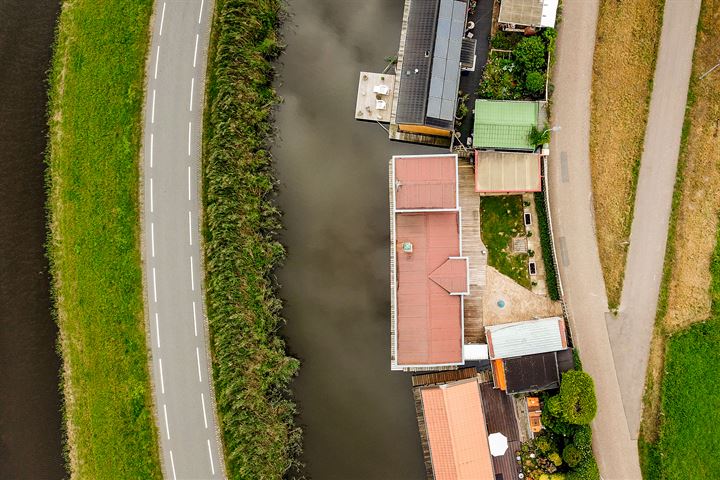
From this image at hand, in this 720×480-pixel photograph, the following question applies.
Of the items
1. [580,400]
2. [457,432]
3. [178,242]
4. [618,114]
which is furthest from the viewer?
[618,114]

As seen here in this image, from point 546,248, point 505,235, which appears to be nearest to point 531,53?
point 505,235

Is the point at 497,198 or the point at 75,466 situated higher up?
the point at 497,198

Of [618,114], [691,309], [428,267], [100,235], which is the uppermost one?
[618,114]

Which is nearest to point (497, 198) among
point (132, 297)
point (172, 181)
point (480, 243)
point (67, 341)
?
point (480, 243)

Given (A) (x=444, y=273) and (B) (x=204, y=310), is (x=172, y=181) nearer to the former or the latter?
(B) (x=204, y=310)

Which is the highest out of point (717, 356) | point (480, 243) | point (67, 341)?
point (480, 243)

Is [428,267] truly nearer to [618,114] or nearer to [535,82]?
[535,82]

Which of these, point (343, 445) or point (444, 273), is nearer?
point (444, 273)
